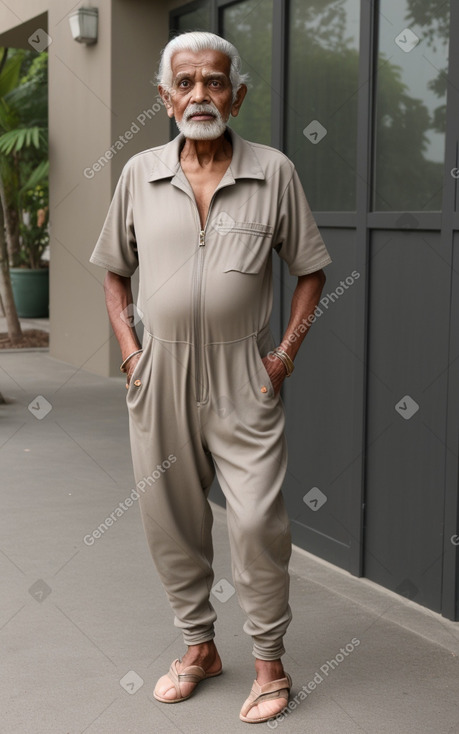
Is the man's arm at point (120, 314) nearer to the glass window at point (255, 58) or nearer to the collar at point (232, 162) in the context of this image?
the collar at point (232, 162)

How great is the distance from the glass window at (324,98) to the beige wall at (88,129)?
4226 millimetres

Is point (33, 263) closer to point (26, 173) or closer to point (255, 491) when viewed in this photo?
point (26, 173)

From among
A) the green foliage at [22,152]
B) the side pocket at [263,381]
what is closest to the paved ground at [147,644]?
the side pocket at [263,381]

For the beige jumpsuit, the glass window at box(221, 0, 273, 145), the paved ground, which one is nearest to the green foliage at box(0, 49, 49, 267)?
the glass window at box(221, 0, 273, 145)

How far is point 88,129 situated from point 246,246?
741 centimetres

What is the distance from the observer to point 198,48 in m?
3.26

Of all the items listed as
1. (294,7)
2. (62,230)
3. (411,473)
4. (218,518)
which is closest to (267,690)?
(411,473)

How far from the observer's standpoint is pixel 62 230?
1116cm

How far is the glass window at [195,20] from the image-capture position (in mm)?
6793

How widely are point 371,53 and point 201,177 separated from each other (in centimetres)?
156

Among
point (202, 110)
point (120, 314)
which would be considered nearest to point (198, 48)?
point (202, 110)

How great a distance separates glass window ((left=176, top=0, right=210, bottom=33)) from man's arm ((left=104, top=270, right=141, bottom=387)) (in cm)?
352

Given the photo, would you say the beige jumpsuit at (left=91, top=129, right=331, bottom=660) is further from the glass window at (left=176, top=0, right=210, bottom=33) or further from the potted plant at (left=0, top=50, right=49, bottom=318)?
the potted plant at (left=0, top=50, right=49, bottom=318)

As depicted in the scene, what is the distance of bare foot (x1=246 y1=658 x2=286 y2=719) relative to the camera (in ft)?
11.2
